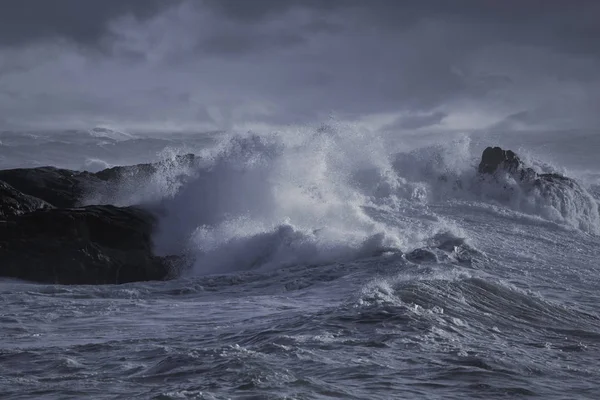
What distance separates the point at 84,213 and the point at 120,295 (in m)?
2.53

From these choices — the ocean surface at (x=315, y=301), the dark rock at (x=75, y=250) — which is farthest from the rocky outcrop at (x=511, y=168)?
the dark rock at (x=75, y=250)

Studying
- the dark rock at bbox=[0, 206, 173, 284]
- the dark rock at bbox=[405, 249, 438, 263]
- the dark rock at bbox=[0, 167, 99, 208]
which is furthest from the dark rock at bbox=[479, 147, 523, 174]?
the dark rock at bbox=[0, 206, 173, 284]

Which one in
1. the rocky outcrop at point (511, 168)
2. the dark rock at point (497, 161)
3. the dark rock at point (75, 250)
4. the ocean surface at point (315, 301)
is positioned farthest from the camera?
the dark rock at point (497, 161)

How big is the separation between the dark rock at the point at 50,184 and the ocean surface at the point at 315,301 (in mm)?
416

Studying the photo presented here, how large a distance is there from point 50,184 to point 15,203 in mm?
2605

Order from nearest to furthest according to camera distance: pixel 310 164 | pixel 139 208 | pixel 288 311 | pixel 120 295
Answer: pixel 288 311, pixel 120 295, pixel 139 208, pixel 310 164

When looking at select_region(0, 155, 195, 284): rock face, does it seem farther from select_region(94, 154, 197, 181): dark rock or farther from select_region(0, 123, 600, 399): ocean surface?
select_region(94, 154, 197, 181): dark rock

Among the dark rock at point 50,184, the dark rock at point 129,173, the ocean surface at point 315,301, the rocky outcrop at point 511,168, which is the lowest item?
the ocean surface at point 315,301

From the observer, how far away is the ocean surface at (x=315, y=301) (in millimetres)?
5633

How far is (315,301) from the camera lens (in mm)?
8797

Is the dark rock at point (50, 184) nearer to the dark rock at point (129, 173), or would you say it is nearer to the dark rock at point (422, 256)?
the dark rock at point (129, 173)

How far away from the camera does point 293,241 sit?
1247cm

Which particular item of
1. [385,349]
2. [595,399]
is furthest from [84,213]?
[595,399]

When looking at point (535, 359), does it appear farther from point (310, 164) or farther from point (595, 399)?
point (310, 164)
